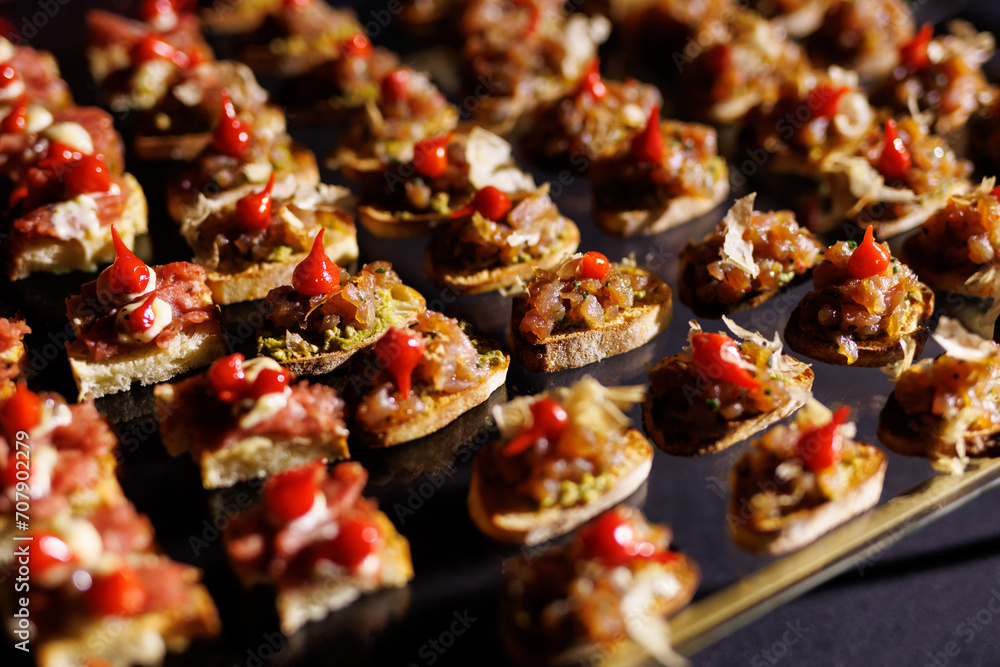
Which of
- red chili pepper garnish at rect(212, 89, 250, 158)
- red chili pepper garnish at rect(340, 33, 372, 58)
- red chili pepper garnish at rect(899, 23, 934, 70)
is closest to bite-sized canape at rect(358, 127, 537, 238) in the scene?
red chili pepper garnish at rect(212, 89, 250, 158)

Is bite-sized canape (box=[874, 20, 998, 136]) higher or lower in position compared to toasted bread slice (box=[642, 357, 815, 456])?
higher

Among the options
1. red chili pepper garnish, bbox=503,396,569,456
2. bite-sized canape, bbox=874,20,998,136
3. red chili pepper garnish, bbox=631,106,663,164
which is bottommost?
Result: red chili pepper garnish, bbox=503,396,569,456

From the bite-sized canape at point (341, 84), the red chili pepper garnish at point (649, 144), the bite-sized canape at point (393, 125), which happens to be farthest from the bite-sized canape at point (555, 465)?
the bite-sized canape at point (341, 84)

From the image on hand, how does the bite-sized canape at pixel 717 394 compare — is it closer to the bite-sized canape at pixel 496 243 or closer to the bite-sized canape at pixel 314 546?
the bite-sized canape at pixel 496 243

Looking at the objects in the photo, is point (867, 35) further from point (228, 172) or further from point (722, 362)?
point (228, 172)

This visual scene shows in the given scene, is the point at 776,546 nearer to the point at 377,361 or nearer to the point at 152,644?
the point at 377,361

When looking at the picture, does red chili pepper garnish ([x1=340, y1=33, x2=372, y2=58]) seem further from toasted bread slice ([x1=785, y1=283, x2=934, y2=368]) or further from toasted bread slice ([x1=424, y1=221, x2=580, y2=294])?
toasted bread slice ([x1=785, y1=283, x2=934, y2=368])

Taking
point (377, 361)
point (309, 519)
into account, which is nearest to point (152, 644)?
point (309, 519)
